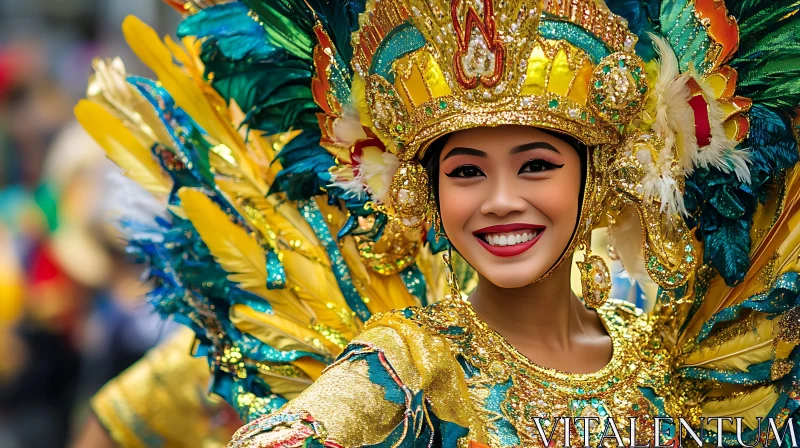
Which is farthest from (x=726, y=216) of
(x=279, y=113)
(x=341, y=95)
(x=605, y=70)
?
(x=279, y=113)

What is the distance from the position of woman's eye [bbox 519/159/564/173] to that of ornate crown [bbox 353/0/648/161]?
0.27ft

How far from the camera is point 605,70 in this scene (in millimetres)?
2568

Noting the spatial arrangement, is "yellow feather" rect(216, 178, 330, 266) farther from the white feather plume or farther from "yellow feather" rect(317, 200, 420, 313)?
the white feather plume

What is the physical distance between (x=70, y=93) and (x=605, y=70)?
4949 millimetres

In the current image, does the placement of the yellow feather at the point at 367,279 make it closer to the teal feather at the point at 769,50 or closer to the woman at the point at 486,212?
the woman at the point at 486,212

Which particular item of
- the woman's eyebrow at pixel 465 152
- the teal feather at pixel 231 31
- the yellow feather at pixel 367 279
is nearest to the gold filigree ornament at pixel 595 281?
the woman's eyebrow at pixel 465 152

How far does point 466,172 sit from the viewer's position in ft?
8.54

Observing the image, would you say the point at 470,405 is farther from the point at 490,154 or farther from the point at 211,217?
the point at 211,217

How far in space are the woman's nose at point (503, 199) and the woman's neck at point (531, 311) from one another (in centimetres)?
29

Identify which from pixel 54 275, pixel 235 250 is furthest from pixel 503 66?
pixel 54 275

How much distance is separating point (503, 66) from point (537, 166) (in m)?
0.23

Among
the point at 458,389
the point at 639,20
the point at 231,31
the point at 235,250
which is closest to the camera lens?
Answer: the point at 458,389

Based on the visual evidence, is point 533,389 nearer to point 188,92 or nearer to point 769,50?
point 769,50

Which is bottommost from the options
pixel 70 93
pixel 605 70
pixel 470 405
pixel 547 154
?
pixel 470 405
